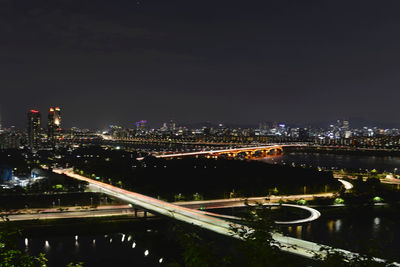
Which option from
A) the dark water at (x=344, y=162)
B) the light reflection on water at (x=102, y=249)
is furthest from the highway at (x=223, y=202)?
the dark water at (x=344, y=162)

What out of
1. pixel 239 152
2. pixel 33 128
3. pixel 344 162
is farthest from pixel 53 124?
pixel 344 162

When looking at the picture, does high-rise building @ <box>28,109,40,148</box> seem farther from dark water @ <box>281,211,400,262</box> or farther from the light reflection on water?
dark water @ <box>281,211,400,262</box>

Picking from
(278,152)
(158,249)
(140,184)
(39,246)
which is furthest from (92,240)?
(278,152)

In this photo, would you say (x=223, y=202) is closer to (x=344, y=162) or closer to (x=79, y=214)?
(x=79, y=214)

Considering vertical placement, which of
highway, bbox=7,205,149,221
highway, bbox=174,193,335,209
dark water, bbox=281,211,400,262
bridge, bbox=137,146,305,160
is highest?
bridge, bbox=137,146,305,160

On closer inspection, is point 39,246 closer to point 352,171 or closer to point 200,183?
point 200,183

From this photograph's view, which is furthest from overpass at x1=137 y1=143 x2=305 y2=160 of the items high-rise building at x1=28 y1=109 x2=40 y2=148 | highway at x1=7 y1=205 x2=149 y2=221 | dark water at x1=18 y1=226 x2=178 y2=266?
high-rise building at x1=28 y1=109 x2=40 y2=148
